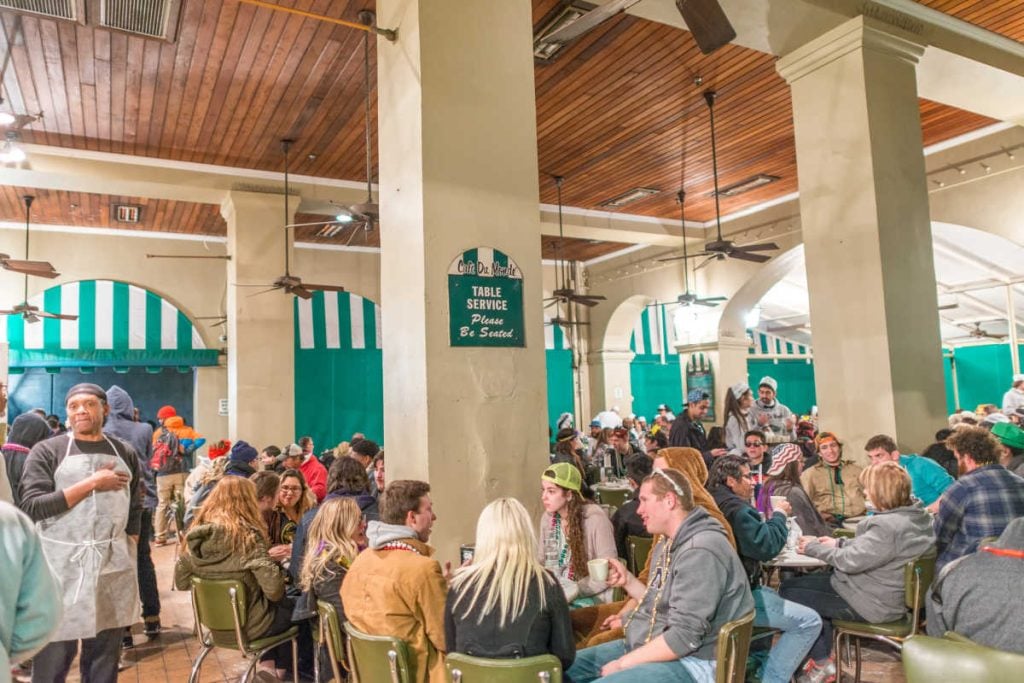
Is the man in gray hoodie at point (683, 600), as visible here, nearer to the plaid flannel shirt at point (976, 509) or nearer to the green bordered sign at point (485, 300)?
the green bordered sign at point (485, 300)

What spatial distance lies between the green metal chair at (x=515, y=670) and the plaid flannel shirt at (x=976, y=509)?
2208 millimetres

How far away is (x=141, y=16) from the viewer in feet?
15.9

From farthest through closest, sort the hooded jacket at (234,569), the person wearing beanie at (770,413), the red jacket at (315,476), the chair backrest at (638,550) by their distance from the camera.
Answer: the person wearing beanie at (770,413), the red jacket at (315,476), the chair backrest at (638,550), the hooded jacket at (234,569)

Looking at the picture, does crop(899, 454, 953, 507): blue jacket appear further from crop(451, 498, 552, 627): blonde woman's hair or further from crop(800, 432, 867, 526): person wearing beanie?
crop(451, 498, 552, 627): blonde woman's hair

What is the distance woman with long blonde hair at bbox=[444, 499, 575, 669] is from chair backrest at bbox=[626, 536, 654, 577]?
1.69 meters

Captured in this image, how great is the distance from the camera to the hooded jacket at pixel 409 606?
234 cm

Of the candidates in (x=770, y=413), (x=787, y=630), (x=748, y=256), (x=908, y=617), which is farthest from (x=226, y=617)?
(x=748, y=256)

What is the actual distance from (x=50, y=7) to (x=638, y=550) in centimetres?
508

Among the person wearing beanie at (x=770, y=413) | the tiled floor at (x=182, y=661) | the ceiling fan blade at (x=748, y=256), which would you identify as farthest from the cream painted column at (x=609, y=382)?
the tiled floor at (x=182, y=661)

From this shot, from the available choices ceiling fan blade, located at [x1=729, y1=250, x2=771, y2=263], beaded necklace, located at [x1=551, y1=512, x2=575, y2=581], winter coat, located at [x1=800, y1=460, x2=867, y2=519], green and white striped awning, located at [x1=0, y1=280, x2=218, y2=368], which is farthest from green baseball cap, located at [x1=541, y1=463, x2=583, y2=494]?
green and white striped awning, located at [x1=0, y1=280, x2=218, y2=368]

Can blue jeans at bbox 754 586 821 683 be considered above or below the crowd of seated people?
below

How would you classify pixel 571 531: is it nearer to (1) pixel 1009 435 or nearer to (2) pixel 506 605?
(2) pixel 506 605

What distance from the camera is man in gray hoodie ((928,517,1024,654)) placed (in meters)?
1.89

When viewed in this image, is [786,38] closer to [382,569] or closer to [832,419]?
[832,419]
